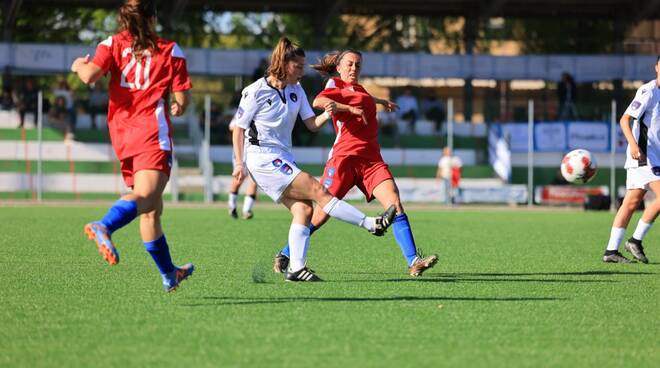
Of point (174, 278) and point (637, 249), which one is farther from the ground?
point (174, 278)

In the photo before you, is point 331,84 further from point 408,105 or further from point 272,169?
point 408,105

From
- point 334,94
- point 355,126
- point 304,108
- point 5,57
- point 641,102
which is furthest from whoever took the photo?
point 5,57

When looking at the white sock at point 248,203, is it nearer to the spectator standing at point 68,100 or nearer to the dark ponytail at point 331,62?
the dark ponytail at point 331,62

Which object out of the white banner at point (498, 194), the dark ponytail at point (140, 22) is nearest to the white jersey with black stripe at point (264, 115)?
the dark ponytail at point (140, 22)

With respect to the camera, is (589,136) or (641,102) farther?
(589,136)

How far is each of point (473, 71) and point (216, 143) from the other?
9307 mm

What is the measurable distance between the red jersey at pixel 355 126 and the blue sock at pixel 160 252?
102 inches

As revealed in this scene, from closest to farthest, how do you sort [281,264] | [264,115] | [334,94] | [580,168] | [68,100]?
[264,115]
[334,94]
[281,264]
[580,168]
[68,100]

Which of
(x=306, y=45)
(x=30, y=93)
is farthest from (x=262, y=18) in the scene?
(x=30, y=93)

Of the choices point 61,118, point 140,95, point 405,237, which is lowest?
point 405,237

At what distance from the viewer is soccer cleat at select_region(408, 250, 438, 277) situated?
9.79 meters

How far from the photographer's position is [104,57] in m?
7.67

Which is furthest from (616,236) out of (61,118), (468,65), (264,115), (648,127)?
(468,65)

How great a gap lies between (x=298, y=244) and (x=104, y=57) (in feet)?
8.05
